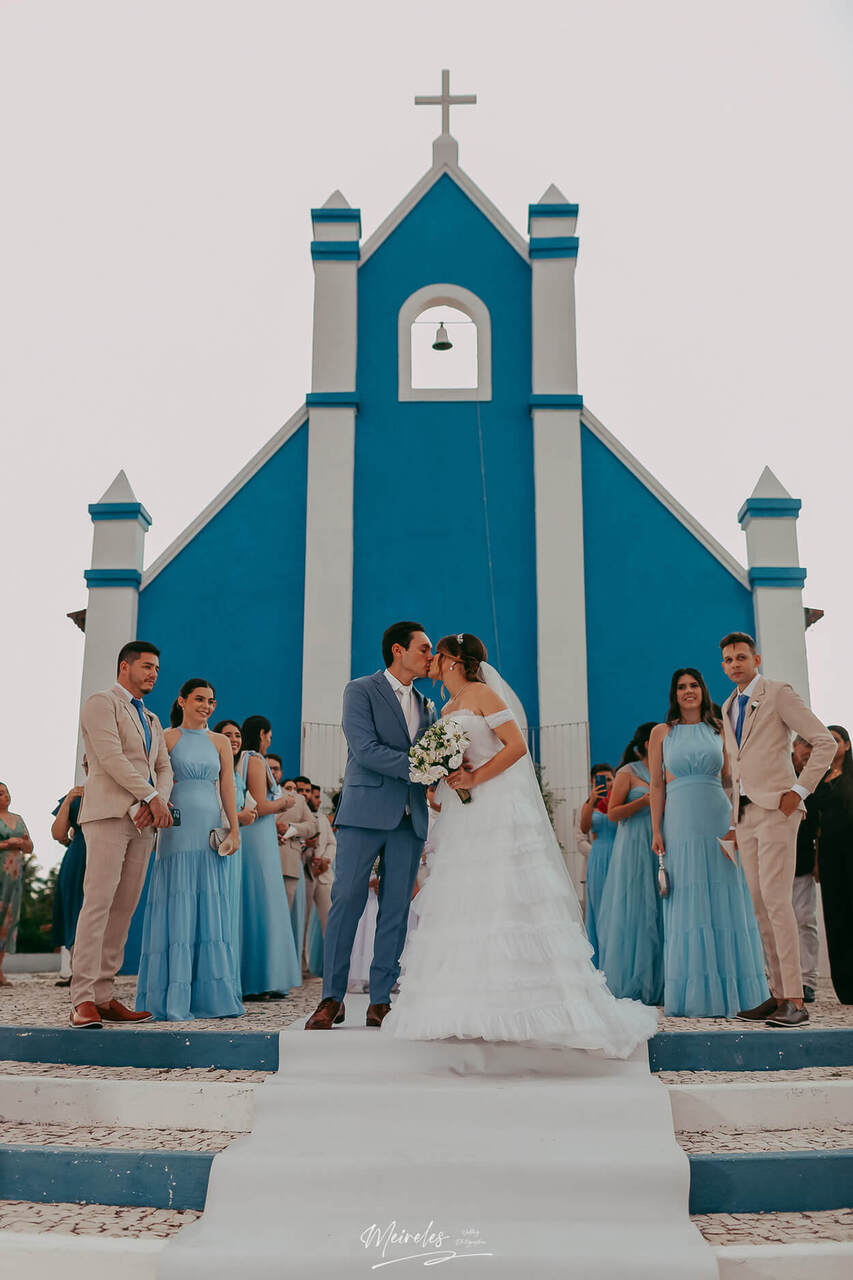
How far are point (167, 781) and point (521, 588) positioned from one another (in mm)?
6727

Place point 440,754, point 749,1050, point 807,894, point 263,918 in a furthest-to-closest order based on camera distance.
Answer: point 807,894 < point 263,918 < point 749,1050 < point 440,754

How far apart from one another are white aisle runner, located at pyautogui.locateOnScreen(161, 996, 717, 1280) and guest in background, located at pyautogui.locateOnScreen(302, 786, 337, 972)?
4.71 meters

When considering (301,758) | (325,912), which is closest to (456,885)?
(325,912)

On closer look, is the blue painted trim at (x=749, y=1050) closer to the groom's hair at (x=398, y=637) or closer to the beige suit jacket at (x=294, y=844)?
the groom's hair at (x=398, y=637)

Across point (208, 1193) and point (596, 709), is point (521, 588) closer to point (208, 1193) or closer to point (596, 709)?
point (596, 709)

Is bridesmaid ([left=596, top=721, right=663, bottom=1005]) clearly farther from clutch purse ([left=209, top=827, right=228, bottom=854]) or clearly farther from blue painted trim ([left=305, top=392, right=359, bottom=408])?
blue painted trim ([left=305, top=392, right=359, bottom=408])

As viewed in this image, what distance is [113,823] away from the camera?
604cm

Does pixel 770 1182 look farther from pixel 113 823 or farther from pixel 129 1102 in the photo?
pixel 113 823

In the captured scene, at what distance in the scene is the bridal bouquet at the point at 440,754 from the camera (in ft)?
17.0

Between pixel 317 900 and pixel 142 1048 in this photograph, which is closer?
pixel 142 1048

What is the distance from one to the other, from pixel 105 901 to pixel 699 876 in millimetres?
3439

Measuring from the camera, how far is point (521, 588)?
12.5 meters

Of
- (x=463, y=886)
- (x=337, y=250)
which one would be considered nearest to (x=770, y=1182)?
(x=463, y=886)

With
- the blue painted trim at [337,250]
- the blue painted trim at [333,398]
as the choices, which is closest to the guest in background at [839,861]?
the blue painted trim at [333,398]
